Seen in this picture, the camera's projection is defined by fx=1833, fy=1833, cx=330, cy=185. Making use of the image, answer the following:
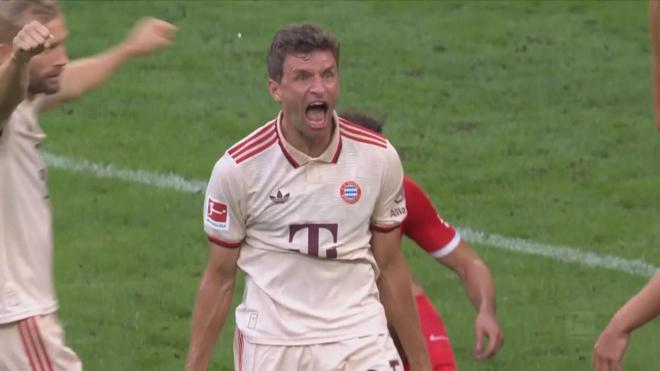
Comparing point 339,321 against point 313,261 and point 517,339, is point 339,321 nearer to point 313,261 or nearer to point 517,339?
point 313,261

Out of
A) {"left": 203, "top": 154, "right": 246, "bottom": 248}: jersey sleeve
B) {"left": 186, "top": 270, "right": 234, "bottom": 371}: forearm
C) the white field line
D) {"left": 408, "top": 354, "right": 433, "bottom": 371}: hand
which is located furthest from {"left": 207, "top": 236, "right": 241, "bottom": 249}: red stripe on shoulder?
the white field line

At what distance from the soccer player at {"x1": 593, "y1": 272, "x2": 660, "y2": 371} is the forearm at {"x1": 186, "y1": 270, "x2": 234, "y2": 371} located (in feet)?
4.79

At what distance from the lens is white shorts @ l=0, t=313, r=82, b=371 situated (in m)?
6.12

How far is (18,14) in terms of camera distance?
6.07 metres

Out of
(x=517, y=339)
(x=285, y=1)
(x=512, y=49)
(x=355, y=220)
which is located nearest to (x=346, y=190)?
(x=355, y=220)

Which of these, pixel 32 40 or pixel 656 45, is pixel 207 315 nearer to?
pixel 32 40

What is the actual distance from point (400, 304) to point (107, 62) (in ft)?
4.75

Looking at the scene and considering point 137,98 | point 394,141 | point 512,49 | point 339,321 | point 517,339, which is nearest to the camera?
point 339,321

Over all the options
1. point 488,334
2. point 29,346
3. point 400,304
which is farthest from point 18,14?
point 488,334

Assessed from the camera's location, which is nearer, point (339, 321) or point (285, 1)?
point (339, 321)

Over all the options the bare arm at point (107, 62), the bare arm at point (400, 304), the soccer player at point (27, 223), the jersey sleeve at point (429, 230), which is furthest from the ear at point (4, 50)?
the jersey sleeve at point (429, 230)

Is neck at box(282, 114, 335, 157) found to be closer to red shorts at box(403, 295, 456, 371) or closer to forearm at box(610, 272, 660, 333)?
red shorts at box(403, 295, 456, 371)

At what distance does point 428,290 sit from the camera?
9.83 meters

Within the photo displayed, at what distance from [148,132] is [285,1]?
295 centimetres
